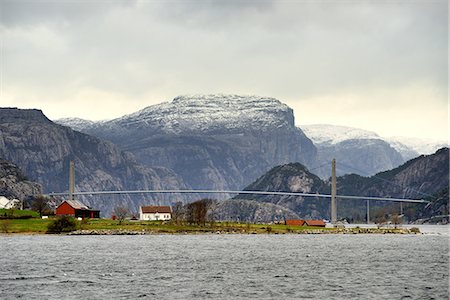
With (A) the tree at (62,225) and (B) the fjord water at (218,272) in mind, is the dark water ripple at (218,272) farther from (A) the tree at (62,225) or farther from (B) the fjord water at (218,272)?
(A) the tree at (62,225)

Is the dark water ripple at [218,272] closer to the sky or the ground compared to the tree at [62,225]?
closer to the ground

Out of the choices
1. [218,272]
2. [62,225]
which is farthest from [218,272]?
[62,225]

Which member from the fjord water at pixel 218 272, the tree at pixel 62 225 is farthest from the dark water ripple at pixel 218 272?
the tree at pixel 62 225

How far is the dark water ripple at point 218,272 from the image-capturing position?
243 feet

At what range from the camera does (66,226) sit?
192m

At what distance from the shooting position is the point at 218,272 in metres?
92.9

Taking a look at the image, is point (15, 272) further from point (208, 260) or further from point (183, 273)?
point (208, 260)

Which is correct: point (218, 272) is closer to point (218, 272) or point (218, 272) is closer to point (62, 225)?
point (218, 272)

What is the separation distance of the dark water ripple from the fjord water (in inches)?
3.3

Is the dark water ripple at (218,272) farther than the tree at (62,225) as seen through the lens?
No

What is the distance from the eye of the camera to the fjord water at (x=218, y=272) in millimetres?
74188

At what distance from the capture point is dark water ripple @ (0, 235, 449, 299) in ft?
243

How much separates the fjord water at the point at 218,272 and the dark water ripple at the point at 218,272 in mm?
83

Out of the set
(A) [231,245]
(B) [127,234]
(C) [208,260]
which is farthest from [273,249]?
(B) [127,234]
